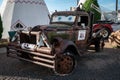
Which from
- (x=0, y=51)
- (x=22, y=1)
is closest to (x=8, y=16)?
(x=22, y=1)

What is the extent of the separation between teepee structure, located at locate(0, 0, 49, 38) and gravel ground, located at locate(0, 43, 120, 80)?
6.10 m

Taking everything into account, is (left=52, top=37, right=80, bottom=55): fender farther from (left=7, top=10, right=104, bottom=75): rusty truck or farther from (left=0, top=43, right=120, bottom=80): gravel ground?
(left=0, top=43, right=120, bottom=80): gravel ground

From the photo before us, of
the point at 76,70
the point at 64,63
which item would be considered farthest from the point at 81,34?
the point at 64,63

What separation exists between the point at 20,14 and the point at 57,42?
8955 mm

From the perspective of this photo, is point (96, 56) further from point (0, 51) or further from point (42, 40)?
point (0, 51)

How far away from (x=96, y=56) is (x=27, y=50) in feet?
11.6

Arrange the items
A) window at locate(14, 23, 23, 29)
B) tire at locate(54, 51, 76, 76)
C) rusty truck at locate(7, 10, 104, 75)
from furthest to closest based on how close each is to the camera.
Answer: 1. window at locate(14, 23, 23, 29)
2. rusty truck at locate(7, 10, 104, 75)
3. tire at locate(54, 51, 76, 76)

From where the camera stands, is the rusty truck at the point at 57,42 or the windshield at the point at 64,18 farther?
the windshield at the point at 64,18

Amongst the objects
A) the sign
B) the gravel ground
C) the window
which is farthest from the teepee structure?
the sign

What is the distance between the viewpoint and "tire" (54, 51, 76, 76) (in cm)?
653

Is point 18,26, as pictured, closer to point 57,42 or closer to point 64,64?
point 57,42

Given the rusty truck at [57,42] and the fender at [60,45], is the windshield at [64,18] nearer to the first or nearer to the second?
the rusty truck at [57,42]

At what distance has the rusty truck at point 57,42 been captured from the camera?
21.9 feet

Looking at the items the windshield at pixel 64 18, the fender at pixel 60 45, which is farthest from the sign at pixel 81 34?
the fender at pixel 60 45
